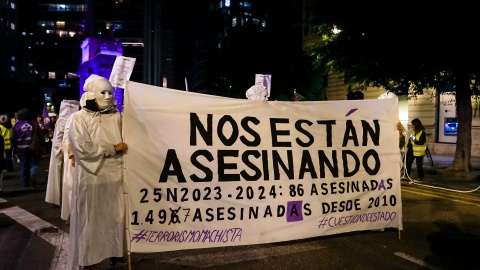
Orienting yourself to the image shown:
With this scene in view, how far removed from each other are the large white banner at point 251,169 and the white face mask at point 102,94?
10.9 inches

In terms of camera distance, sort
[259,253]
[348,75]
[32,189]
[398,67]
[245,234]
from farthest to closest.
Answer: [348,75] < [398,67] < [32,189] < [259,253] < [245,234]

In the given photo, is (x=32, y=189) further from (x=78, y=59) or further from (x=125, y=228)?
(x=78, y=59)

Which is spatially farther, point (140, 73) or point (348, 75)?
point (140, 73)

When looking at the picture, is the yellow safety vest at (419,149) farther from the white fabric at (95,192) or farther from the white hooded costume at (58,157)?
the white fabric at (95,192)

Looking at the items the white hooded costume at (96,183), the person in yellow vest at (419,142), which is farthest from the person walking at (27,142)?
the person in yellow vest at (419,142)

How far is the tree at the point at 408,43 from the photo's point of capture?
1173 centimetres

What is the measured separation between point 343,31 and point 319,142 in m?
9.24

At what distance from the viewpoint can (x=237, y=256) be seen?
17.2ft

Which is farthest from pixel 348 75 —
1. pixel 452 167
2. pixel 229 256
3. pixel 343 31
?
pixel 229 256

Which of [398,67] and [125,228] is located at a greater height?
[398,67]

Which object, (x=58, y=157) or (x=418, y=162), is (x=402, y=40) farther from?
(x=58, y=157)

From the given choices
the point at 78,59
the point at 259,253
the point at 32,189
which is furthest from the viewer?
the point at 78,59

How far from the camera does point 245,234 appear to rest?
4.97 m

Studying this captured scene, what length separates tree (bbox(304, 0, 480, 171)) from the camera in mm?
11727
